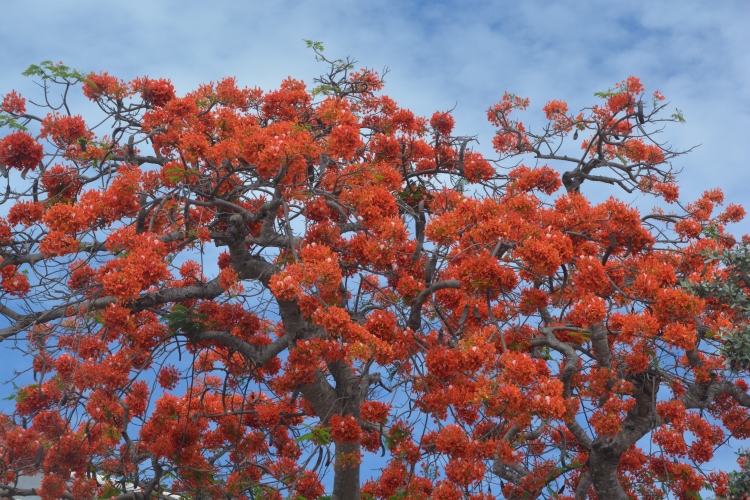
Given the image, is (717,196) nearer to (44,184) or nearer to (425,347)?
(425,347)

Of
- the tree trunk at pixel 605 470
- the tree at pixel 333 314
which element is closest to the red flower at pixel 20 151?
the tree at pixel 333 314

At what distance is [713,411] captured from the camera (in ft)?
28.2

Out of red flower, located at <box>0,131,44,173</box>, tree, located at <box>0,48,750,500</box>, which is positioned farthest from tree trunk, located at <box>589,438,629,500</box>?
red flower, located at <box>0,131,44,173</box>

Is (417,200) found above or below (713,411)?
above

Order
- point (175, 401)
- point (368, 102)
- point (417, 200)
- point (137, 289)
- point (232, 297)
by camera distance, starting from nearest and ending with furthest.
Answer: point (137, 289), point (232, 297), point (175, 401), point (417, 200), point (368, 102)

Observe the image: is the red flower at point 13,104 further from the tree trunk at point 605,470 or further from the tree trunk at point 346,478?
the tree trunk at point 605,470

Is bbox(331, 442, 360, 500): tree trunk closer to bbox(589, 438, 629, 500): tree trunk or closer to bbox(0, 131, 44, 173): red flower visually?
bbox(589, 438, 629, 500): tree trunk

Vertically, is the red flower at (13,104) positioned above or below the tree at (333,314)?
above

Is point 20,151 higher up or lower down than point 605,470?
higher up

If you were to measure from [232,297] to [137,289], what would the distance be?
1.73 m

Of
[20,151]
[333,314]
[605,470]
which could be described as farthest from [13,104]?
[605,470]

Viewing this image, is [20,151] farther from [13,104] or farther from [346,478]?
[346,478]

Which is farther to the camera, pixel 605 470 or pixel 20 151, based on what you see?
pixel 20 151

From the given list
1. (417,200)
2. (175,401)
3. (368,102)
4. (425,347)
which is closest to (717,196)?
(417,200)
